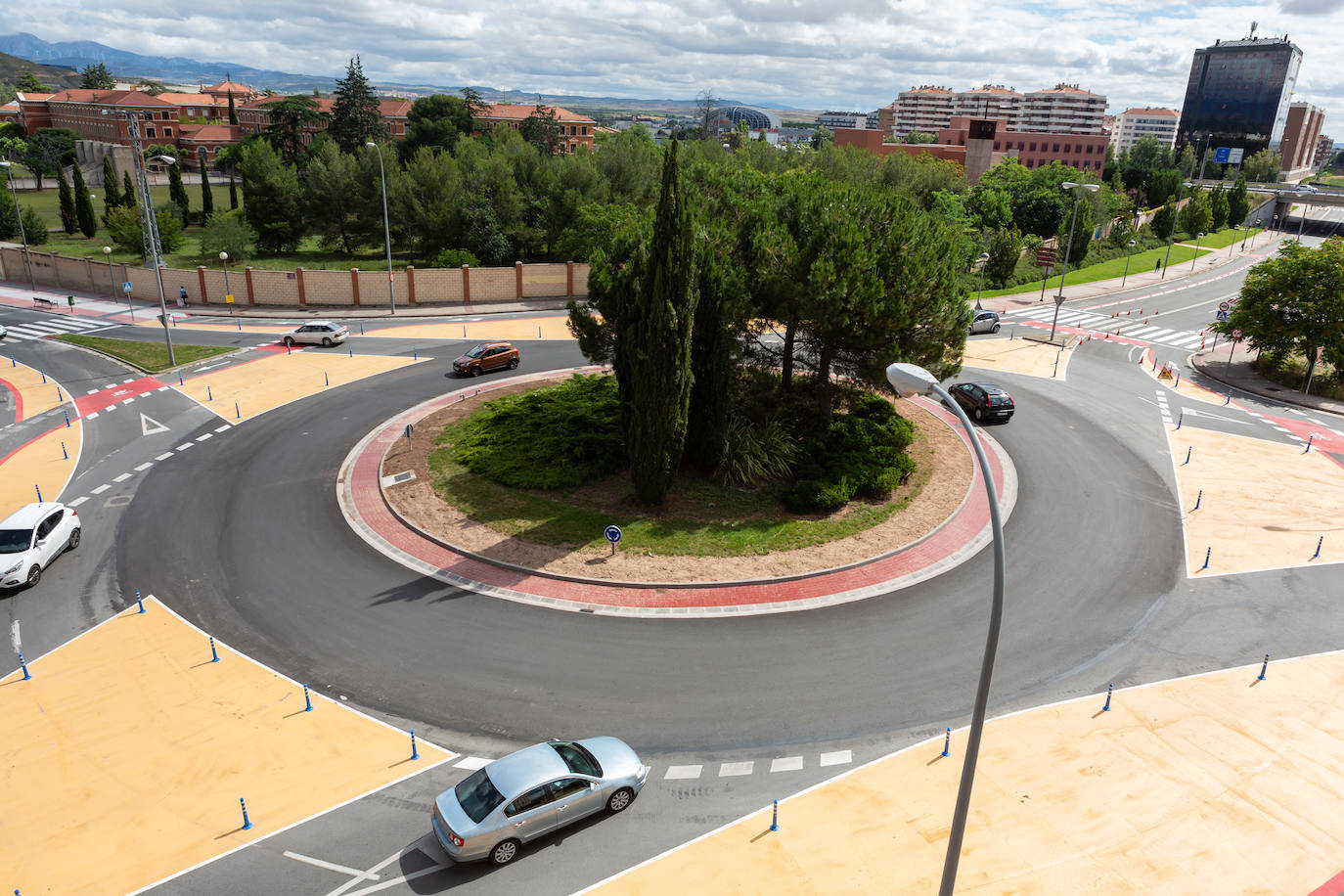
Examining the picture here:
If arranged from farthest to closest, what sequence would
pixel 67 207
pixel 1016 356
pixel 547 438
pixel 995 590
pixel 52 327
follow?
pixel 67 207 < pixel 52 327 < pixel 1016 356 < pixel 547 438 < pixel 995 590

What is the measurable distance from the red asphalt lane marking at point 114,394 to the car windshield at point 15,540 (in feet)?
48.3

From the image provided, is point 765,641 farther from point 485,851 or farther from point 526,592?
point 485,851

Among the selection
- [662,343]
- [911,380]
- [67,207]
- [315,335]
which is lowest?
[315,335]

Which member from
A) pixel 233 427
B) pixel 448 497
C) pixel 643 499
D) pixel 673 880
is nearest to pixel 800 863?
pixel 673 880

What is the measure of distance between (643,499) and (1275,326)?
34445mm

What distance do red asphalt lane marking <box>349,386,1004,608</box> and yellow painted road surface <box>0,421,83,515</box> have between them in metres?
10.6

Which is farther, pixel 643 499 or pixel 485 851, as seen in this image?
pixel 643 499

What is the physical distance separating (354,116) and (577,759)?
82.4 meters

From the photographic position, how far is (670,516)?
2420 cm

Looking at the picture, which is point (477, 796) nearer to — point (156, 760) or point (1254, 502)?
point (156, 760)

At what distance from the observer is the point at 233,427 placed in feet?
106

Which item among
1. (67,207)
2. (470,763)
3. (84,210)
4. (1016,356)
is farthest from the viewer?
(67,207)

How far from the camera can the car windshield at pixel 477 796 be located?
12.6 metres

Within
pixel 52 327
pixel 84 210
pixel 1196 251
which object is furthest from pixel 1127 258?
pixel 84 210
